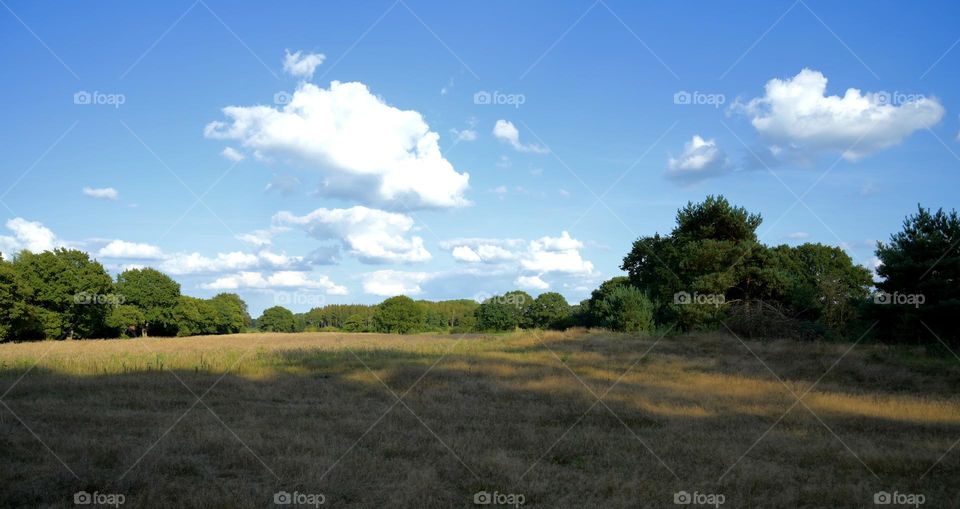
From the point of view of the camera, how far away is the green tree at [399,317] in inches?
4321

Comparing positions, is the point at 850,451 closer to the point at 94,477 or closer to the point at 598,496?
the point at 598,496

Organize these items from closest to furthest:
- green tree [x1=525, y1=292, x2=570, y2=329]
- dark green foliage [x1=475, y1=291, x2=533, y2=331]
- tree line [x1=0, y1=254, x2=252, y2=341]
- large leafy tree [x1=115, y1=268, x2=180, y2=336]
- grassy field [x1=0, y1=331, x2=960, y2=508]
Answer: grassy field [x1=0, y1=331, x2=960, y2=508]
tree line [x1=0, y1=254, x2=252, y2=341]
large leafy tree [x1=115, y1=268, x2=180, y2=336]
green tree [x1=525, y1=292, x2=570, y2=329]
dark green foliage [x1=475, y1=291, x2=533, y2=331]

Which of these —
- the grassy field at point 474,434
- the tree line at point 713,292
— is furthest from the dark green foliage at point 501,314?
the grassy field at point 474,434

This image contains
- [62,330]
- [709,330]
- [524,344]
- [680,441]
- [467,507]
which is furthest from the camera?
[62,330]

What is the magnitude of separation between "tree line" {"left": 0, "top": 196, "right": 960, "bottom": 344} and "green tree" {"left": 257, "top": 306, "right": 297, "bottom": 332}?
58.1m

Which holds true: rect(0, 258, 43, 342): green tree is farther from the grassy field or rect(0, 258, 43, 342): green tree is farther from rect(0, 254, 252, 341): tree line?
the grassy field

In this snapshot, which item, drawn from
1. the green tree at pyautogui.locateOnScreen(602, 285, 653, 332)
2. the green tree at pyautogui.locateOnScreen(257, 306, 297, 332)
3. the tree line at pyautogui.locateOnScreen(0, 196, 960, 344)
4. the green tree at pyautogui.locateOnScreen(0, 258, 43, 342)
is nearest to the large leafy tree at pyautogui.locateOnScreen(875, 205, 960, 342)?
the tree line at pyautogui.locateOnScreen(0, 196, 960, 344)

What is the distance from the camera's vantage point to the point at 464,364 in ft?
81.4

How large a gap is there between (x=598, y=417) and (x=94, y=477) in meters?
10.5

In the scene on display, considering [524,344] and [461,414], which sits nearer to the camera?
[461,414]

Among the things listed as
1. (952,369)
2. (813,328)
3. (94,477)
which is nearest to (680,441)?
(94,477)

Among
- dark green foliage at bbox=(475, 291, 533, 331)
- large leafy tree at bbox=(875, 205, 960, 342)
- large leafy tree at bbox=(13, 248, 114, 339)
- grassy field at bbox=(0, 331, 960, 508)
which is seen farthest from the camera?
dark green foliage at bbox=(475, 291, 533, 331)

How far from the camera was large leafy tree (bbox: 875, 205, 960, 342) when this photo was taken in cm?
2633

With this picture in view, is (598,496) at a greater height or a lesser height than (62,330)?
lesser
